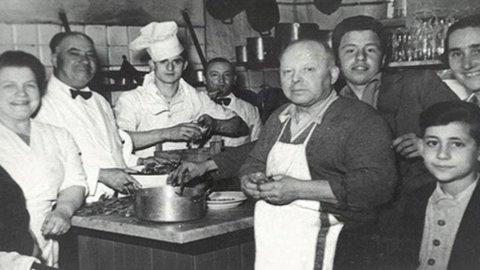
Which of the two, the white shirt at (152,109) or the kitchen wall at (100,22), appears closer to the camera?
the white shirt at (152,109)

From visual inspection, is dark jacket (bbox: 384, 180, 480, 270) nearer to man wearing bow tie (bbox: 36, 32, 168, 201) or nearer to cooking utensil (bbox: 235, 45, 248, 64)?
man wearing bow tie (bbox: 36, 32, 168, 201)

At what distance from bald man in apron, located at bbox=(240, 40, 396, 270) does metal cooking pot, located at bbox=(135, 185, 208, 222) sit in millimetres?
260

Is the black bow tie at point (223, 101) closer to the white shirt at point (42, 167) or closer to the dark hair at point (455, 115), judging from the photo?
the white shirt at point (42, 167)

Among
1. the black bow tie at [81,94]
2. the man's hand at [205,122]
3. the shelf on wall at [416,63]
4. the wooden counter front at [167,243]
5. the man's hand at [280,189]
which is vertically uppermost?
the shelf on wall at [416,63]

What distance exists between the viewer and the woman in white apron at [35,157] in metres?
2.49

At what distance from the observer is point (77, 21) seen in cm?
438

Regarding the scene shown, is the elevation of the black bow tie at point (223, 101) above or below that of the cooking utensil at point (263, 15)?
below

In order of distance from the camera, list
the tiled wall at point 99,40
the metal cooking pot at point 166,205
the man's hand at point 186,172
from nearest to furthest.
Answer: the metal cooking pot at point 166,205 < the man's hand at point 186,172 < the tiled wall at point 99,40

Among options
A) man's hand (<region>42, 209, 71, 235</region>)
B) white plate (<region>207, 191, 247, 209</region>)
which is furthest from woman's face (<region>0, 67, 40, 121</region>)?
white plate (<region>207, 191, 247, 209</region>)

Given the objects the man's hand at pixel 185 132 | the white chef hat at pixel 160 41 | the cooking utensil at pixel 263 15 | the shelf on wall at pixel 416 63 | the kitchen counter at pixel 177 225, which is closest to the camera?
the kitchen counter at pixel 177 225

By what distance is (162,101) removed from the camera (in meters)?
3.85

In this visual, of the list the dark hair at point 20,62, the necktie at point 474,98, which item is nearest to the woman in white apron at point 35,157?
the dark hair at point 20,62

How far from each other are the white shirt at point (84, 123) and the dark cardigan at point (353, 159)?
138 centimetres

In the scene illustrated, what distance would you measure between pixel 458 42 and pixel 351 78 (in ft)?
1.62
